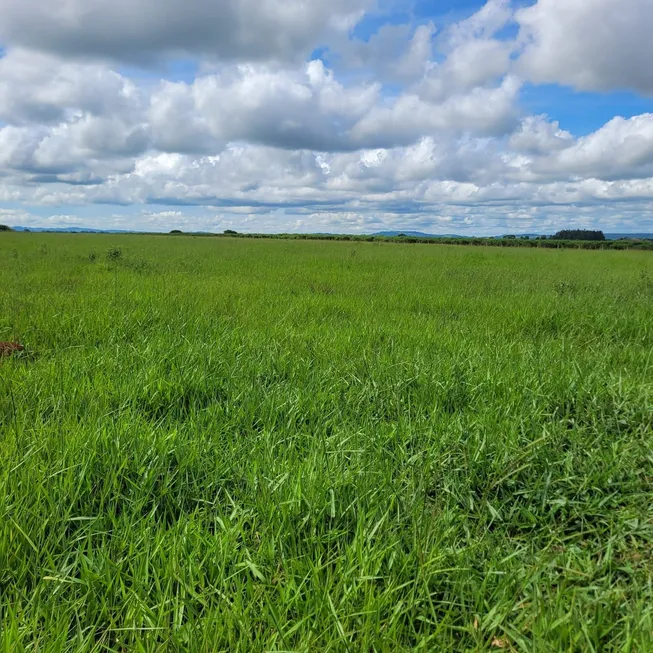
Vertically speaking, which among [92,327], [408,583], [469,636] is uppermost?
[92,327]

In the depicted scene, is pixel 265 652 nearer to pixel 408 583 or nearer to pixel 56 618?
pixel 408 583

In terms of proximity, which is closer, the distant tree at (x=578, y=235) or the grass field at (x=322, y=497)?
the grass field at (x=322, y=497)

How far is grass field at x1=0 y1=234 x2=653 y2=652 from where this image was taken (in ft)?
4.82

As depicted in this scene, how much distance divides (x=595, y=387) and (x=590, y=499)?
1.40m

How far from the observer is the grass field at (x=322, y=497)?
4.82 ft

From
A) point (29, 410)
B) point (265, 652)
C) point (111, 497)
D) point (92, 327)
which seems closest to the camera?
point (265, 652)

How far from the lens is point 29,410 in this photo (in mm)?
2832

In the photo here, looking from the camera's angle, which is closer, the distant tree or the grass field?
the grass field

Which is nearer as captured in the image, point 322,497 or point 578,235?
point 322,497

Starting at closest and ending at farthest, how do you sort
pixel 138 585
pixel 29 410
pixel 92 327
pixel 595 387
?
pixel 138 585, pixel 29 410, pixel 595 387, pixel 92 327

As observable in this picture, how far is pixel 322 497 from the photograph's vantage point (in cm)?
200

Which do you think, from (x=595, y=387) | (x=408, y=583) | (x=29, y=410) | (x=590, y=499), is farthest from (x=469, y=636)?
(x=29, y=410)

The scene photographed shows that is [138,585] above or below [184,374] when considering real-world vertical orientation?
below

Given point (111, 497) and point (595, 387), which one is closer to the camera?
point (111, 497)
